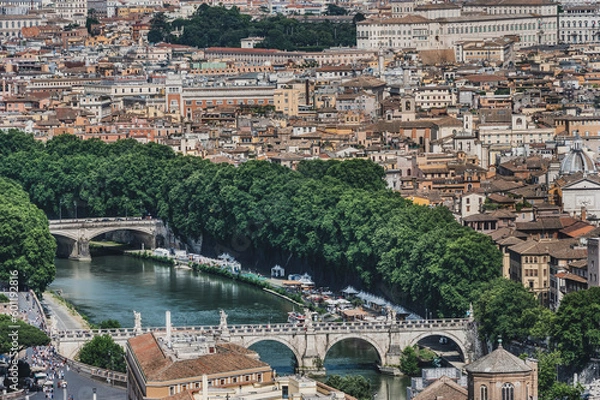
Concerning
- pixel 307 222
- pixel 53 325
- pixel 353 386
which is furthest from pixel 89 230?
pixel 353 386

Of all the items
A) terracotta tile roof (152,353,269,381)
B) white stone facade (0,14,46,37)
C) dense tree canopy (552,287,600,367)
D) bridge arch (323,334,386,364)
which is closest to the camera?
terracotta tile roof (152,353,269,381)

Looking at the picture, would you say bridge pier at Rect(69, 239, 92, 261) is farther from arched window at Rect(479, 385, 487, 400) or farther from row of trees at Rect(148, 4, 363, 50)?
row of trees at Rect(148, 4, 363, 50)

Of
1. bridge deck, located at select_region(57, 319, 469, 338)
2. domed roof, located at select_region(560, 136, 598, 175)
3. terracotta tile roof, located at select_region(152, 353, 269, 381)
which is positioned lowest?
bridge deck, located at select_region(57, 319, 469, 338)

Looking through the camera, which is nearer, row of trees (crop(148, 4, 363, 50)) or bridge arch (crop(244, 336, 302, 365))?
bridge arch (crop(244, 336, 302, 365))

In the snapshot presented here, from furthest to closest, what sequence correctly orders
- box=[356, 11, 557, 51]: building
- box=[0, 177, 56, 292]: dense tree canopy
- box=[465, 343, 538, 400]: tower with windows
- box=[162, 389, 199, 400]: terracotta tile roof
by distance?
box=[356, 11, 557, 51]: building → box=[0, 177, 56, 292]: dense tree canopy → box=[162, 389, 199, 400]: terracotta tile roof → box=[465, 343, 538, 400]: tower with windows

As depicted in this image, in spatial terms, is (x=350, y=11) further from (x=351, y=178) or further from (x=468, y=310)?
(x=468, y=310)

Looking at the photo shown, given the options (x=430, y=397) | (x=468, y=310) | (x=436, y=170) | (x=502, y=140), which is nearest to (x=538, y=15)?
(x=502, y=140)

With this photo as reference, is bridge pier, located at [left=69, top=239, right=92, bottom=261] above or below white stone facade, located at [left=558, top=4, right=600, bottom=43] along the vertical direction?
below

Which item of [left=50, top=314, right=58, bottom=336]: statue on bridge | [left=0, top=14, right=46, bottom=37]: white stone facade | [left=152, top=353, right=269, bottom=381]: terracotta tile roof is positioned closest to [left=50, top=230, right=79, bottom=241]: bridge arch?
[left=50, top=314, right=58, bottom=336]: statue on bridge
